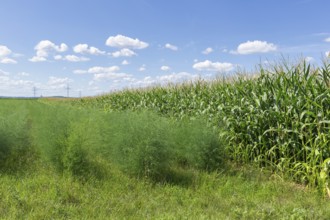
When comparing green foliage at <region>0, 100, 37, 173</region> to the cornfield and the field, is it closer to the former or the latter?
the field

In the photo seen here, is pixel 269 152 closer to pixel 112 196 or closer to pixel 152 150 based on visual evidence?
pixel 152 150

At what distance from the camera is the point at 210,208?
4.50 meters

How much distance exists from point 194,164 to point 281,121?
7.03 feet

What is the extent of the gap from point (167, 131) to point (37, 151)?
12.8ft

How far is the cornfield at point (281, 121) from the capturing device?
17.9ft

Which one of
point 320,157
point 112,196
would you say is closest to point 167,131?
point 112,196

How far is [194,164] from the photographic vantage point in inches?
256

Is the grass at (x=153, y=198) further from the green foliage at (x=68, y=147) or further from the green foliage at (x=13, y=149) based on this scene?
the green foliage at (x=13, y=149)

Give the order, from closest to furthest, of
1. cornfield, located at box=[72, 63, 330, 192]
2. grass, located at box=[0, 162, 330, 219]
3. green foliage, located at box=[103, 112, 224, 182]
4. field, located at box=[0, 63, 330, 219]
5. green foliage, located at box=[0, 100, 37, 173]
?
grass, located at box=[0, 162, 330, 219] < field, located at box=[0, 63, 330, 219] < cornfield, located at box=[72, 63, 330, 192] < green foliage, located at box=[103, 112, 224, 182] < green foliage, located at box=[0, 100, 37, 173]

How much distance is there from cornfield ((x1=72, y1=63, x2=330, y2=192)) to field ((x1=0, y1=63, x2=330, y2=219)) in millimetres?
24

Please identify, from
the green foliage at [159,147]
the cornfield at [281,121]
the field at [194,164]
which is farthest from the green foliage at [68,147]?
the cornfield at [281,121]

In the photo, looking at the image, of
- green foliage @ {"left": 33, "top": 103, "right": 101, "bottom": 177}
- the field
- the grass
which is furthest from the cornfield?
green foliage @ {"left": 33, "top": 103, "right": 101, "bottom": 177}

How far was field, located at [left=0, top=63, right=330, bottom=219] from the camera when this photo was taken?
4.45m

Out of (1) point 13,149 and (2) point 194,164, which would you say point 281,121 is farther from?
(1) point 13,149
